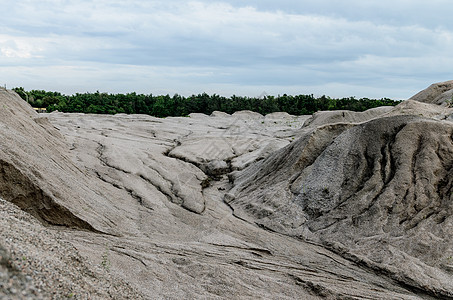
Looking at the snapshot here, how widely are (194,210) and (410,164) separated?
4.56m

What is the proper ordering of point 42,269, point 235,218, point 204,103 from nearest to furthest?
point 42,269
point 235,218
point 204,103

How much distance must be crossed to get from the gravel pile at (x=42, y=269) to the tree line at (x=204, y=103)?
85.2ft

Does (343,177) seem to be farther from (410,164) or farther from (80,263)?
(80,263)

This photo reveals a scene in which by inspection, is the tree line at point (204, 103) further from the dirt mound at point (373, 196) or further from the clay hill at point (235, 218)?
the dirt mound at point (373, 196)

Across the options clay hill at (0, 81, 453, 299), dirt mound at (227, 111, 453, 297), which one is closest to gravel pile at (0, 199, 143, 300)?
clay hill at (0, 81, 453, 299)

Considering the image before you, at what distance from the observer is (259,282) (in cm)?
584

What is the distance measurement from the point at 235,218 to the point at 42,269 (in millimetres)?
5626

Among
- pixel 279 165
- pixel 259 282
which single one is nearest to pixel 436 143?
pixel 279 165

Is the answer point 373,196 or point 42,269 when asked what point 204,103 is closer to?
point 373,196

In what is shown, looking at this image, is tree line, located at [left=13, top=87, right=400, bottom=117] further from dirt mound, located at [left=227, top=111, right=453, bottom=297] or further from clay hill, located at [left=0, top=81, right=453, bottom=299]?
dirt mound, located at [left=227, top=111, right=453, bottom=297]

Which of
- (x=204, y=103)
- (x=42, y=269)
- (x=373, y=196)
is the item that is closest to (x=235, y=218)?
(x=373, y=196)

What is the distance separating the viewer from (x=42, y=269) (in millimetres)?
3711

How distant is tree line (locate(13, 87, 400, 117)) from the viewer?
30906 mm

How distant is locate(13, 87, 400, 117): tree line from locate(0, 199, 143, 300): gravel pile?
1022 inches
